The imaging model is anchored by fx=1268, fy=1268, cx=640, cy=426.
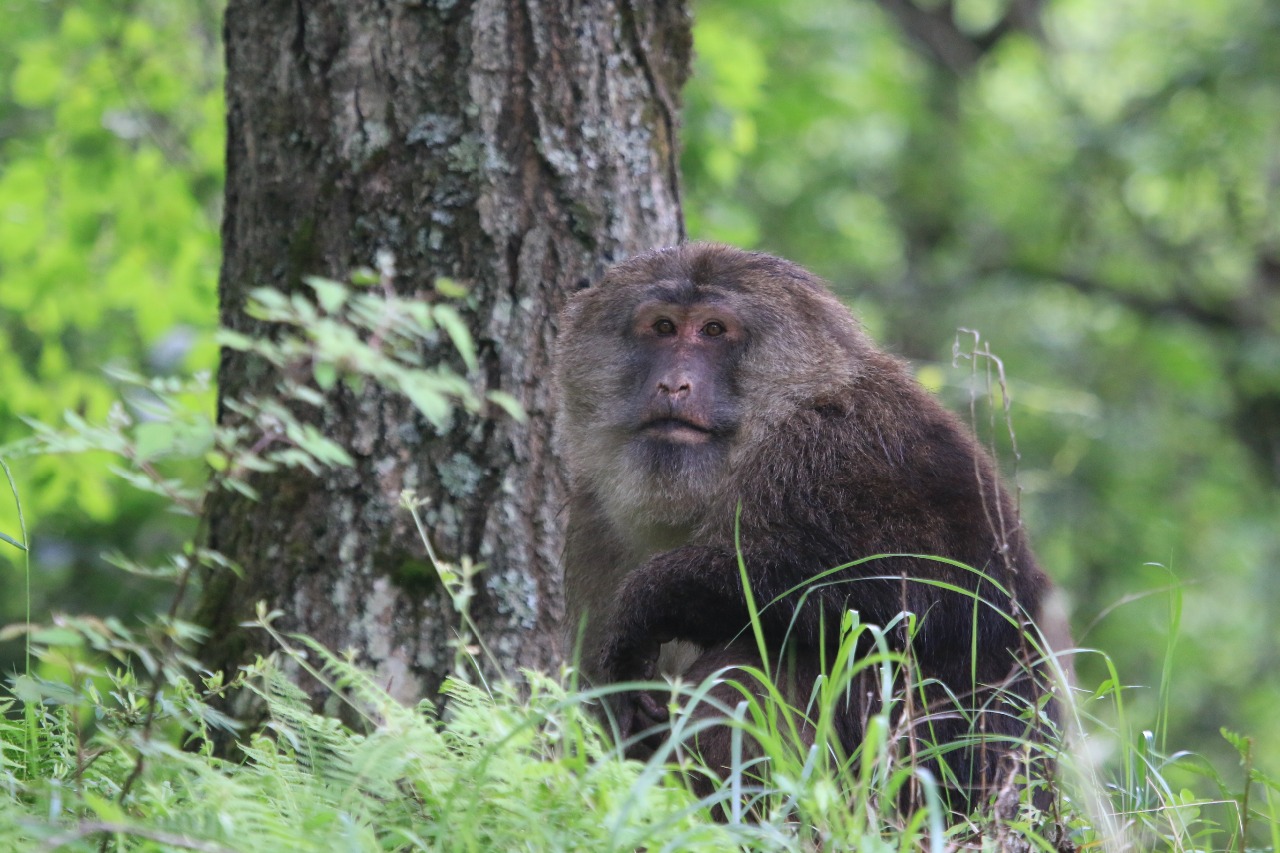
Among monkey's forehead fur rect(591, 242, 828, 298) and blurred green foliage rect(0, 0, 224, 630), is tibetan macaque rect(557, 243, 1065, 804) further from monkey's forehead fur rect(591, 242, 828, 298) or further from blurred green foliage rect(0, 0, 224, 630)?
blurred green foliage rect(0, 0, 224, 630)

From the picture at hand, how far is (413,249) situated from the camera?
3992mm

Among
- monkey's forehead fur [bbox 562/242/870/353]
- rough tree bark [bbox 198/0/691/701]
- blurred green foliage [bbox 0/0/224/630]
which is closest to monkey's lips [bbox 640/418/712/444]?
monkey's forehead fur [bbox 562/242/870/353]

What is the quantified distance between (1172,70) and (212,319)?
8686mm

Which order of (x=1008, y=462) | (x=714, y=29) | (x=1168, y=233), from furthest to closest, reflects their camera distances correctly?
(x=1168, y=233) < (x=1008, y=462) < (x=714, y=29)

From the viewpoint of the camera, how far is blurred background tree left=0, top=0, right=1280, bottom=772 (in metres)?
7.18

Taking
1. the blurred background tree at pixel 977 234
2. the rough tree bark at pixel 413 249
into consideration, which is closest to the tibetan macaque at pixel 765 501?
the rough tree bark at pixel 413 249

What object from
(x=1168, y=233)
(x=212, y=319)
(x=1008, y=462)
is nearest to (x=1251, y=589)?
(x=1008, y=462)

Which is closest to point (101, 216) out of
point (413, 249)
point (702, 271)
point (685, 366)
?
point (413, 249)

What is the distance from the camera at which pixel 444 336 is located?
13.0 ft

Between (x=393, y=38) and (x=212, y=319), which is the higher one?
(x=393, y=38)

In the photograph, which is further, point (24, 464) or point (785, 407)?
point (24, 464)

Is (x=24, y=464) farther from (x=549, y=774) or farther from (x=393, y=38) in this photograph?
(x=549, y=774)

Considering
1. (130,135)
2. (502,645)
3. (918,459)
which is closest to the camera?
(918,459)

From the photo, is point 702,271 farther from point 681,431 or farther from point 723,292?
point 681,431
